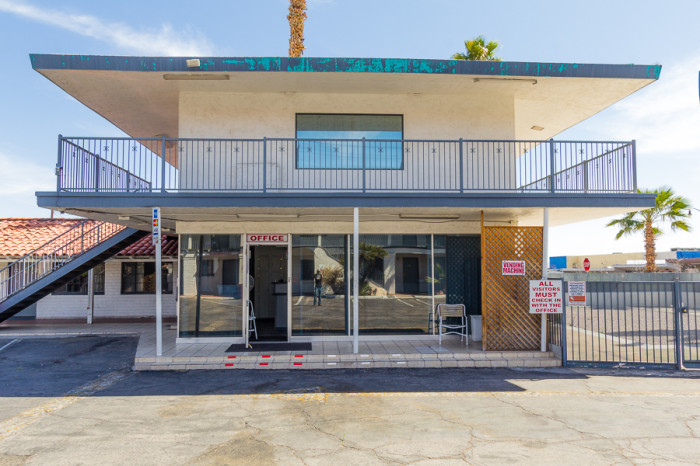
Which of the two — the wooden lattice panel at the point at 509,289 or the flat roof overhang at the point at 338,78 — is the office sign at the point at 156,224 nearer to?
the flat roof overhang at the point at 338,78

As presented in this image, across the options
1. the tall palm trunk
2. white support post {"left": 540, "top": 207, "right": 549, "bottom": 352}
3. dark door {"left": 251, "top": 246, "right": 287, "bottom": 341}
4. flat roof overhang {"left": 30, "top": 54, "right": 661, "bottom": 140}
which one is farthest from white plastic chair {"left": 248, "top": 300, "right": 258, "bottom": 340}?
the tall palm trunk

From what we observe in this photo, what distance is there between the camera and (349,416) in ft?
21.4

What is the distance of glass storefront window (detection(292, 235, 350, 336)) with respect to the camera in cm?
1184

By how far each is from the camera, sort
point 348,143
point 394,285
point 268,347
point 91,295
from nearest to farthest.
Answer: point 268,347, point 348,143, point 394,285, point 91,295

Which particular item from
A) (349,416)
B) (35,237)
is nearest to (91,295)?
(35,237)

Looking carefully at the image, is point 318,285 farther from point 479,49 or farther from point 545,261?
point 479,49

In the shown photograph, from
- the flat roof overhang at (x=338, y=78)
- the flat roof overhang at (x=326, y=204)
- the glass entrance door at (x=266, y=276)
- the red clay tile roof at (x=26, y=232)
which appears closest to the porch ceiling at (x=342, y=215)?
the flat roof overhang at (x=326, y=204)

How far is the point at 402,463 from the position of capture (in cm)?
496

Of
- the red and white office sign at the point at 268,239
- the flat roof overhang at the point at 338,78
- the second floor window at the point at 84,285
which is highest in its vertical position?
the flat roof overhang at the point at 338,78

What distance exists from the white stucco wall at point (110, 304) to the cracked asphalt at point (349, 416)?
773cm

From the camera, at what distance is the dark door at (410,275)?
12000mm

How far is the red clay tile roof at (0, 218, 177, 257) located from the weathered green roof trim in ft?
28.1

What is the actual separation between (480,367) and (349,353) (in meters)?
2.67

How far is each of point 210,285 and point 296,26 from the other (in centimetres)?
1229
